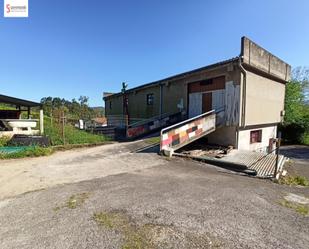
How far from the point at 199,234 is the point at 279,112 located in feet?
49.9

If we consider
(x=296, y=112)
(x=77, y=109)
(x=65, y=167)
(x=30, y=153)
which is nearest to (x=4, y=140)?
(x=30, y=153)

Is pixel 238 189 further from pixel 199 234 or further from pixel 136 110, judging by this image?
pixel 136 110

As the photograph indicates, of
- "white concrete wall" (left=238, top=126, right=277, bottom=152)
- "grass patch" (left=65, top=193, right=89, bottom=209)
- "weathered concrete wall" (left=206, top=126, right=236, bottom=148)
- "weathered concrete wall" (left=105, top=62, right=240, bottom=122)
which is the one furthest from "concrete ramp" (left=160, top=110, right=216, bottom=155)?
"grass patch" (left=65, top=193, right=89, bottom=209)

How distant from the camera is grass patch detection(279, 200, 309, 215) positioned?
4059mm

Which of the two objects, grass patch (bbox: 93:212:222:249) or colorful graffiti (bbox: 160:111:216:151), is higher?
colorful graffiti (bbox: 160:111:216:151)

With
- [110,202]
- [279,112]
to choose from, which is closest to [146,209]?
[110,202]

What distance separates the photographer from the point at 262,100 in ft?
41.3

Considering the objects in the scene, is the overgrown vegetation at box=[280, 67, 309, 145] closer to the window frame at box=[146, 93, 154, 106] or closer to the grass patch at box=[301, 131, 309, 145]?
the grass patch at box=[301, 131, 309, 145]

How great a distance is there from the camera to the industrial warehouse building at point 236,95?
10.7 metres

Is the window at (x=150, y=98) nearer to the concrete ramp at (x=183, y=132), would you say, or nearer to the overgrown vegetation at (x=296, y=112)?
the concrete ramp at (x=183, y=132)

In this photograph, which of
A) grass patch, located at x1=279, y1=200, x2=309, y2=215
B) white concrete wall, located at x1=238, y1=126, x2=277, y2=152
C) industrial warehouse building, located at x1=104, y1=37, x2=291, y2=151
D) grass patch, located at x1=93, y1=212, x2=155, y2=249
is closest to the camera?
grass patch, located at x1=93, y1=212, x2=155, y2=249

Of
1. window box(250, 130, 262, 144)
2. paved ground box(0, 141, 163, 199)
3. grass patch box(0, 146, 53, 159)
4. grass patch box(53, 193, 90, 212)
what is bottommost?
grass patch box(53, 193, 90, 212)

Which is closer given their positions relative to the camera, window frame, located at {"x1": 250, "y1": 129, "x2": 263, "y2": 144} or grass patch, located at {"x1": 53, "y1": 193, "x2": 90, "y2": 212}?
grass patch, located at {"x1": 53, "y1": 193, "x2": 90, "y2": 212}

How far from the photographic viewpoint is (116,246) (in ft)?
8.63
